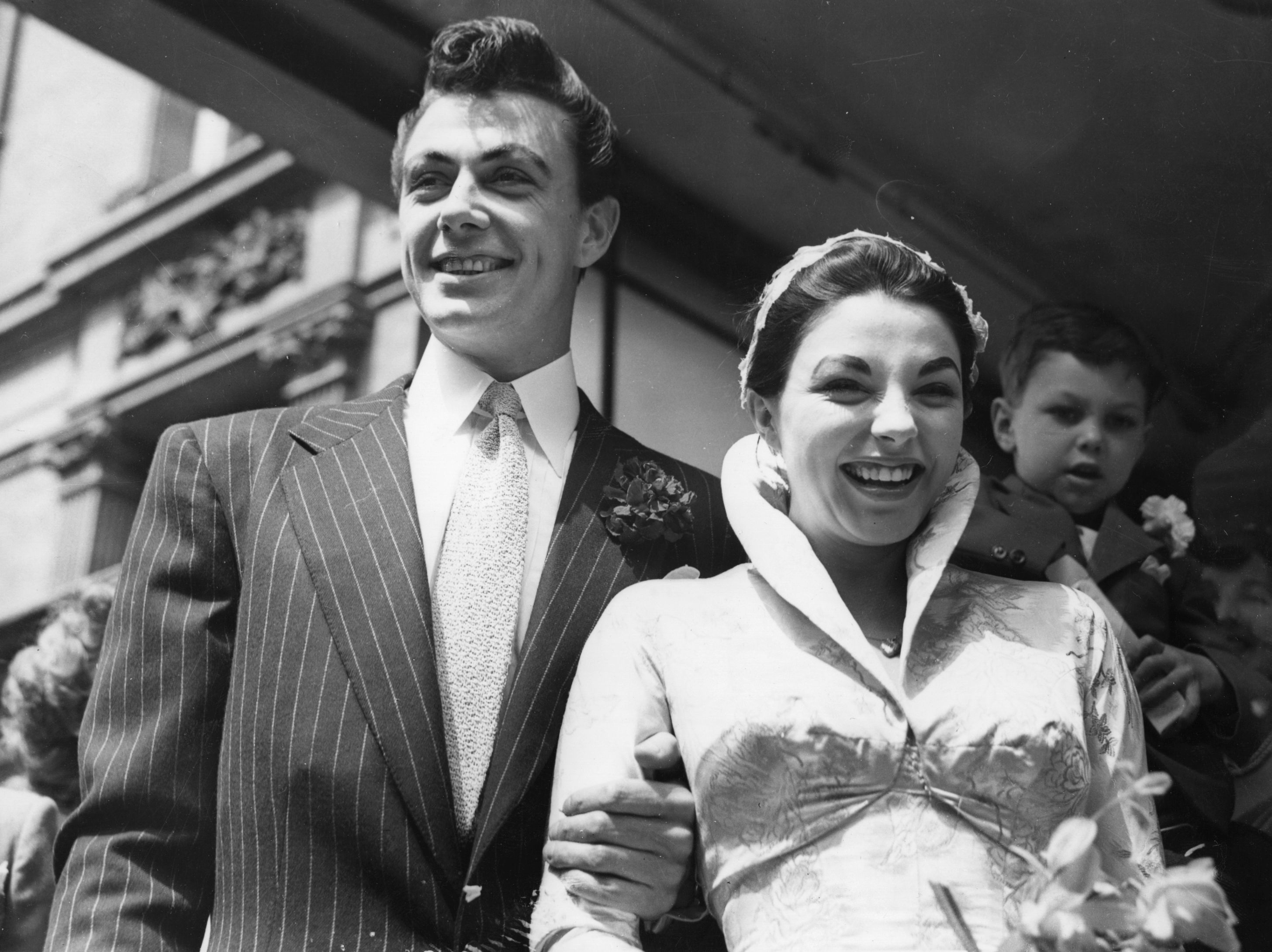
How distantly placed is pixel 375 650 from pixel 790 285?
926mm

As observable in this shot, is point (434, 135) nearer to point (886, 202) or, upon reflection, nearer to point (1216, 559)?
point (886, 202)

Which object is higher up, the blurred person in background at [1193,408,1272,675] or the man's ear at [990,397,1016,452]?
the man's ear at [990,397,1016,452]

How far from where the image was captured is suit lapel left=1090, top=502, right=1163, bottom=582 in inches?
133

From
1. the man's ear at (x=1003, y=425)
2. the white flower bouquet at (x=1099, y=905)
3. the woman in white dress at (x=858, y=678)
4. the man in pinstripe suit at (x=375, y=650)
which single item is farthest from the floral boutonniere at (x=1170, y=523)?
the white flower bouquet at (x=1099, y=905)

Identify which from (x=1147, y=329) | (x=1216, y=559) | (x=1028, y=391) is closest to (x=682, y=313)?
(x=1028, y=391)

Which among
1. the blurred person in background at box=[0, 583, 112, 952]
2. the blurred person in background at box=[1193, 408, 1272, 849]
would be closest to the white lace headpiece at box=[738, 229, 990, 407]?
the blurred person in background at box=[1193, 408, 1272, 849]

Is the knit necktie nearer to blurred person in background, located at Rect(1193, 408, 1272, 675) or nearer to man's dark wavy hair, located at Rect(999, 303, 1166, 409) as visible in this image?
man's dark wavy hair, located at Rect(999, 303, 1166, 409)

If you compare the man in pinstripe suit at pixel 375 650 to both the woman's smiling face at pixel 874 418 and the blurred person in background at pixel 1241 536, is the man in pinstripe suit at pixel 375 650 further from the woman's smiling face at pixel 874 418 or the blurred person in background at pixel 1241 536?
the blurred person in background at pixel 1241 536

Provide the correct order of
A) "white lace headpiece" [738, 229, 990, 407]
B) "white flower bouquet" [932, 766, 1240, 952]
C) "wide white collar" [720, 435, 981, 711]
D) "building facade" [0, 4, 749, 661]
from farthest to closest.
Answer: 1. "building facade" [0, 4, 749, 661]
2. "white lace headpiece" [738, 229, 990, 407]
3. "wide white collar" [720, 435, 981, 711]
4. "white flower bouquet" [932, 766, 1240, 952]

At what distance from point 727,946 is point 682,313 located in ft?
5.33

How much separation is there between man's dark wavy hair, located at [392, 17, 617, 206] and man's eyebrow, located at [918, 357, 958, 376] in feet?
3.31

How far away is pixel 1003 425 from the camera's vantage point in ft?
11.8

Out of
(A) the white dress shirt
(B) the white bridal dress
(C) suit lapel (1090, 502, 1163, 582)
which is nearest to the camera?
(B) the white bridal dress

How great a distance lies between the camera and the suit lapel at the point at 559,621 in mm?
2742
